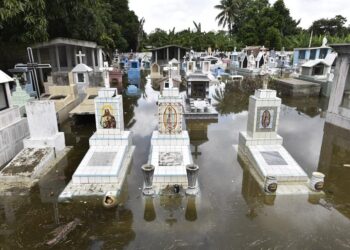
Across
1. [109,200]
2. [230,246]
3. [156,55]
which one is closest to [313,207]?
[230,246]

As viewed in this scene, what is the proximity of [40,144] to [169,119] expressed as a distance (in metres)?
4.89

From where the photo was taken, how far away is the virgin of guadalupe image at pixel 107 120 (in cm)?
920

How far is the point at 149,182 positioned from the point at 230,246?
2756 mm

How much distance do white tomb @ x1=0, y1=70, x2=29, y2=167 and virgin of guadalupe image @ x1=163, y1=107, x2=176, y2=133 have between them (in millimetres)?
5789

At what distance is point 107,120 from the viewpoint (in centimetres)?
923

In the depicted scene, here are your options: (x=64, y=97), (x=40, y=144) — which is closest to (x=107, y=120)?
(x=40, y=144)

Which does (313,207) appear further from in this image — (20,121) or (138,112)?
(138,112)

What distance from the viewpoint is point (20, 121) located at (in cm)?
1001

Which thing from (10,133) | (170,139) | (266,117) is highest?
(266,117)

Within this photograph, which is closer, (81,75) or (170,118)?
(170,118)

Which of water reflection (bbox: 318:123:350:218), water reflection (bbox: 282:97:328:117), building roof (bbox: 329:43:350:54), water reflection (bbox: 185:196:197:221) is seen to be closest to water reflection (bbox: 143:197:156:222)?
water reflection (bbox: 185:196:197:221)

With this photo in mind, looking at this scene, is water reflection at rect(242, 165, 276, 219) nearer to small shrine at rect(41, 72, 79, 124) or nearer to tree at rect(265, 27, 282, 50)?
small shrine at rect(41, 72, 79, 124)

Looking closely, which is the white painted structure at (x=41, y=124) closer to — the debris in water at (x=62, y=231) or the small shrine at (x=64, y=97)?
the debris in water at (x=62, y=231)

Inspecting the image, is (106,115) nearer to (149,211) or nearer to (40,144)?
(40,144)
